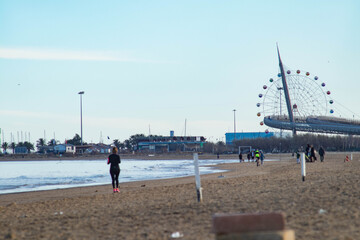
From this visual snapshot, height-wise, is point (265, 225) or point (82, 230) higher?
point (265, 225)

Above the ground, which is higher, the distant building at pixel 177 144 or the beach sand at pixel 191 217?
the distant building at pixel 177 144

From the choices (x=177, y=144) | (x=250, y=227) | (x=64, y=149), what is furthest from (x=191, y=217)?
(x=64, y=149)

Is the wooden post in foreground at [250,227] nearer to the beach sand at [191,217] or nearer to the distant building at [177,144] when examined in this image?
the beach sand at [191,217]

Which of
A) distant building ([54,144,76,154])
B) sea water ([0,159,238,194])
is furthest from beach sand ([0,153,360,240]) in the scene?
distant building ([54,144,76,154])

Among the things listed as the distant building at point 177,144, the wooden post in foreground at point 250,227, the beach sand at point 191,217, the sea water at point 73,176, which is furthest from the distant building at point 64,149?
the wooden post in foreground at point 250,227

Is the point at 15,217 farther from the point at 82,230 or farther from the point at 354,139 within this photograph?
the point at 354,139

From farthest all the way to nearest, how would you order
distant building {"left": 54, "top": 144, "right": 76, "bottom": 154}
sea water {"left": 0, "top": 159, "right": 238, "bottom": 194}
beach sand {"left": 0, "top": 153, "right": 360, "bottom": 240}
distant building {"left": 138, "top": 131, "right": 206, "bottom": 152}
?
1. distant building {"left": 54, "top": 144, "right": 76, "bottom": 154}
2. distant building {"left": 138, "top": 131, "right": 206, "bottom": 152}
3. sea water {"left": 0, "top": 159, "right": 238, "bottom": 194}
4. beach sand {"left": 0, "top": 153, "right": 360, "bottom": 240}

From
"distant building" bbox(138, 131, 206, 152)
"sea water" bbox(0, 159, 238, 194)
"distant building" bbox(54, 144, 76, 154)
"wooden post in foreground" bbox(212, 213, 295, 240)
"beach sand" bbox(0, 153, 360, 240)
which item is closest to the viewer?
"wooden post in foreground" bbox(212, 213, 295, 240)

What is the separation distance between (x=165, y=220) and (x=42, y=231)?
91.2 inches

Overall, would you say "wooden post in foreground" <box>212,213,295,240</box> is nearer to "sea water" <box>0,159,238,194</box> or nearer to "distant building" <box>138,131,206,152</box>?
"sea water" <box>0,159,238,194</box>

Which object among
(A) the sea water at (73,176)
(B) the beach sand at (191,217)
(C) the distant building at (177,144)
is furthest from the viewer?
(C) the distant building at (177,144)

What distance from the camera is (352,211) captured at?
9430 mm

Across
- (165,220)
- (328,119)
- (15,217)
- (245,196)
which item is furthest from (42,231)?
(328,119)

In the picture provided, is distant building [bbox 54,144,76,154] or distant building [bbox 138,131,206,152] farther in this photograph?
distant building [bbox 54,144,76,154]
